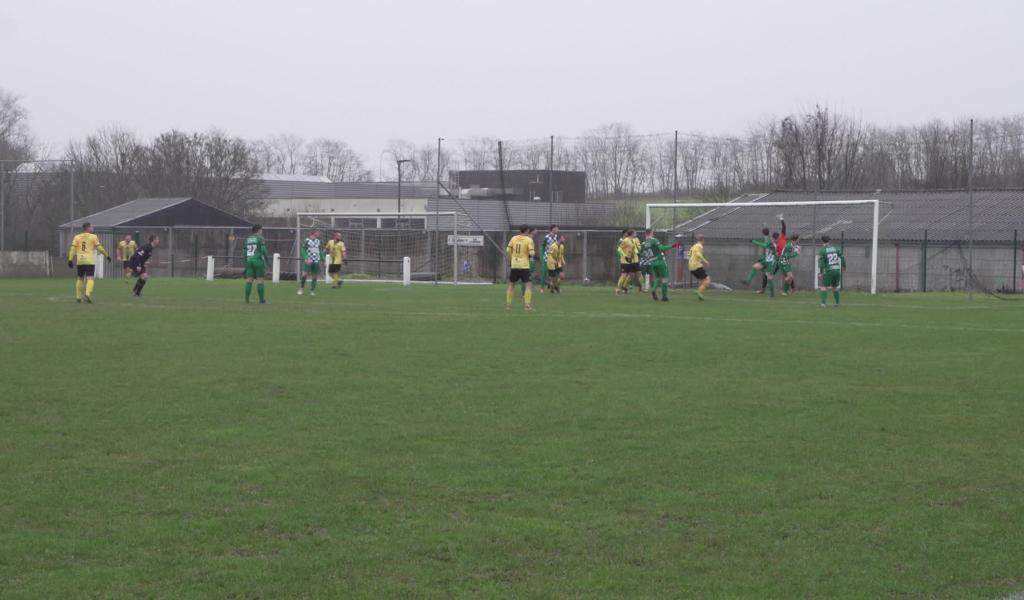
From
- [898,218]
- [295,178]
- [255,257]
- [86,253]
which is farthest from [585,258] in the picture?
[295,178]

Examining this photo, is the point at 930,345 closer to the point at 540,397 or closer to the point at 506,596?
the point at 540,397

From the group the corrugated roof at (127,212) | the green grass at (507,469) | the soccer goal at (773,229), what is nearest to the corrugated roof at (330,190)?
the corrugated roof at (127,212)

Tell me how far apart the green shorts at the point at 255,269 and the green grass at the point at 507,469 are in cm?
900

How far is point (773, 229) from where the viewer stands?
42969 mm

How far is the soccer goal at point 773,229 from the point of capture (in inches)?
1612

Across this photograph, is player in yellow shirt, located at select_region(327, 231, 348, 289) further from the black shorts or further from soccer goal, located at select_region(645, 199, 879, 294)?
the black shorts

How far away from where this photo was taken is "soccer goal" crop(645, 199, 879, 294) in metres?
40.9

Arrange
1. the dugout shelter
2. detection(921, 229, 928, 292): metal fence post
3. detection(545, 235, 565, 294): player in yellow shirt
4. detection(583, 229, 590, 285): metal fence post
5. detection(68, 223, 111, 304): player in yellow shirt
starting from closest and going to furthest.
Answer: detection(68, 223, 111, 304): player in yellow shirt → detection(545, 235, 565, 294): player in yellow shirt → detection(921, 229, 928, 292): metal fence post → detection(583, 229, 590, 285): metal fence post → the dugout shelter

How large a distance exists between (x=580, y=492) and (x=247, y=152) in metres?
66.6

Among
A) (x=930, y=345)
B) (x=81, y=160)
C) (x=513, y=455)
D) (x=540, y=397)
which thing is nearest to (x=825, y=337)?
(x=930, y=345)

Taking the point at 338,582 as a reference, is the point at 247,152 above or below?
above

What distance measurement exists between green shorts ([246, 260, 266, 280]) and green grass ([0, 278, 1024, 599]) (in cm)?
900

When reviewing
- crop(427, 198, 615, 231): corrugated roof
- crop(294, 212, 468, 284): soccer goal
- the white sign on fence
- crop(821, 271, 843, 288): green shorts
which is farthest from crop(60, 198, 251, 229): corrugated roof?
crop(821, 271, 843, 288): green shorts

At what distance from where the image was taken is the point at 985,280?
3825 cm
